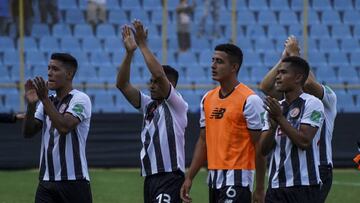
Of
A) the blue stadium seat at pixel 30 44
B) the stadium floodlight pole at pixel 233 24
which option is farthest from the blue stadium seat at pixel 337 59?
the blue stadium seat at pixel 30 44

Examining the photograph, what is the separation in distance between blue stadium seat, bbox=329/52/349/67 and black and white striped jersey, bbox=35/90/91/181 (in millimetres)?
15090

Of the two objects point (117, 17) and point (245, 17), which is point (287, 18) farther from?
point (117, 17)

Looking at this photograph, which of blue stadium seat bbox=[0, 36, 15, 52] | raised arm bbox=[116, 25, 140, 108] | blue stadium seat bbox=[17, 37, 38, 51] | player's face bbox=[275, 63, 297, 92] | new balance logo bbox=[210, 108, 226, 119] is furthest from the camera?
blue stadium seat bbox=[17, 37, 38, 51]

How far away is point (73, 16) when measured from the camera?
22.1 metres

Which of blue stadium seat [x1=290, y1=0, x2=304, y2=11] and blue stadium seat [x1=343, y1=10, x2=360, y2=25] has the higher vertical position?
blue stadium seat [x1=290, y1=0, x2=304, y2=11]

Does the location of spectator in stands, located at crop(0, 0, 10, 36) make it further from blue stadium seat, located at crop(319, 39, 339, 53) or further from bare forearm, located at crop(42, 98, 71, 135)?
bare forearm, located at crop(42, 98, 71, 135)

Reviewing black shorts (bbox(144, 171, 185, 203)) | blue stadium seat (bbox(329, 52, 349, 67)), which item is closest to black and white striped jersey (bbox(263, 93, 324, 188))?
black shorts (bbox(144, 171, 185, 203))

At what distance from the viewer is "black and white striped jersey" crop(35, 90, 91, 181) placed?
8.20 metres

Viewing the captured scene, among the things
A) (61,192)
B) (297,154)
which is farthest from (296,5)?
(297,154)

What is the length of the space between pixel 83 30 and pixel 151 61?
561 inches

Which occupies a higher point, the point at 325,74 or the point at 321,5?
the point at 321,5

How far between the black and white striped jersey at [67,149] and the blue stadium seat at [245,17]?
14559 millimetres

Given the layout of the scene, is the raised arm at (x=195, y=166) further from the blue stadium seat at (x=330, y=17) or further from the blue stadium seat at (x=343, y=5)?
the blue stadium seat at (x=343, y=5)

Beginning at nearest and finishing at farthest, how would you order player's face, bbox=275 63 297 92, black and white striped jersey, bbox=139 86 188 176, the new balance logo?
player's face, bbox=275 63 297 92, the new balance logo, black and white striped jersey, bbox=139 86 188 176
